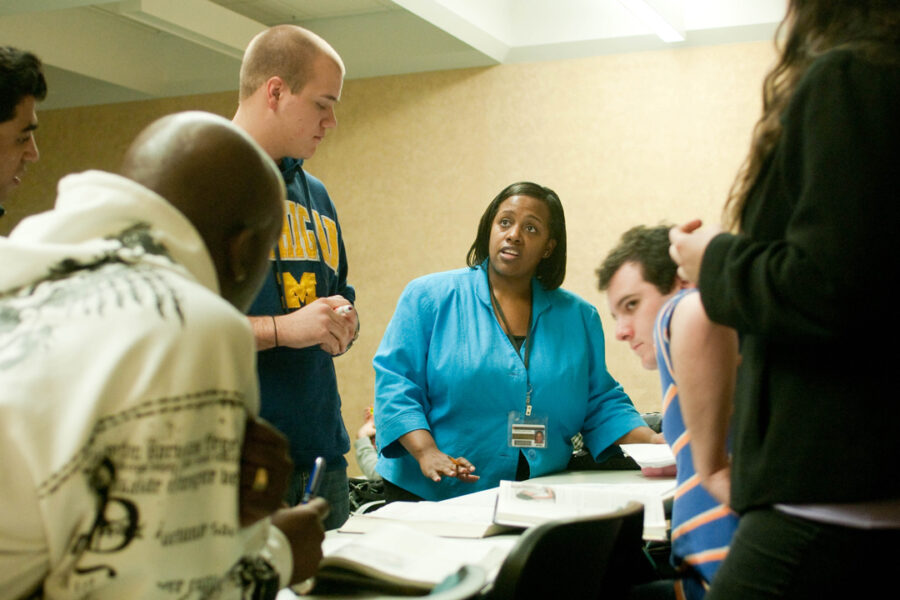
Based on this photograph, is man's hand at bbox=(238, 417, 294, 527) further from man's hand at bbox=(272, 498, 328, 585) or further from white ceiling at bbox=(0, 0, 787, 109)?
white ceiling at bbox=(0, 0, 787, 109)

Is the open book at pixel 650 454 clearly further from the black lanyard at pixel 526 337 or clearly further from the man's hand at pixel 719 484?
the man's hand at pixel 719 484

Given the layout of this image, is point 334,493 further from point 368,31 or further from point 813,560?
point 368,31

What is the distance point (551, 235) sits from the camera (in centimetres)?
301

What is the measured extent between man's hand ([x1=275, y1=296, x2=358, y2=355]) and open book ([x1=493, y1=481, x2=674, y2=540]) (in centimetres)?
56

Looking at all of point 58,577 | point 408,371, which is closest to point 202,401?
point 58,577

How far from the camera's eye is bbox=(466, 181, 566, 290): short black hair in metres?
2.97

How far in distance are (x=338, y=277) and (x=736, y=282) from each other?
1559 mm

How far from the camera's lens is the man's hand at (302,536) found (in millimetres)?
1201

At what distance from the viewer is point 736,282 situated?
1.06 m

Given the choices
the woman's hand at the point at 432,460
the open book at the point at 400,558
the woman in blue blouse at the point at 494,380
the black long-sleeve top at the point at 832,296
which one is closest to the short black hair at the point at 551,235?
the woman in blue blouse at the point at 494,380

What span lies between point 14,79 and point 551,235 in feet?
5.77

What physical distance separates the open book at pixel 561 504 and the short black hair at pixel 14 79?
144cm

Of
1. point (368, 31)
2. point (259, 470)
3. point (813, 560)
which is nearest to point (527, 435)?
point (813, 560)

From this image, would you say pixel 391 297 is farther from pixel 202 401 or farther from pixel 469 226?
pixel 202 401
